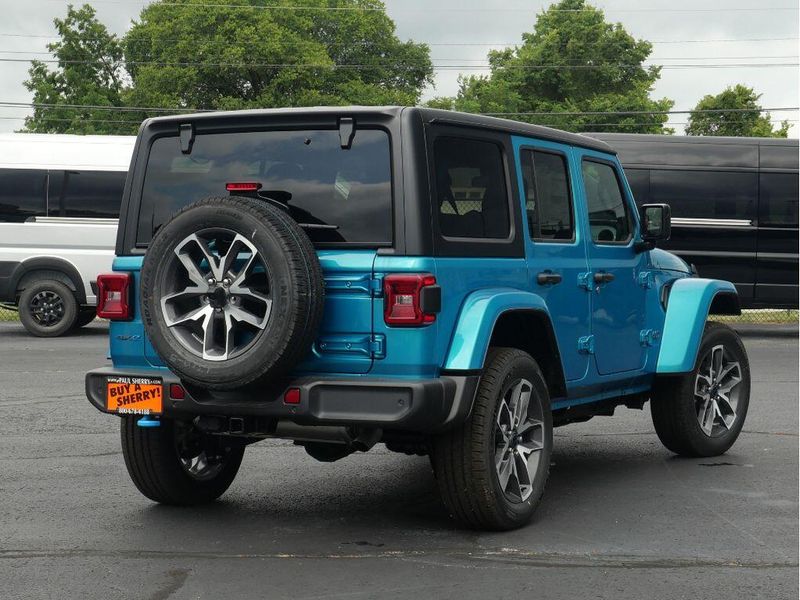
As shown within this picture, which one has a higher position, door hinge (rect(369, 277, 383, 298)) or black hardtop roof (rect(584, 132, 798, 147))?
black hardtop roof (rect(584, 132, 798, 147))

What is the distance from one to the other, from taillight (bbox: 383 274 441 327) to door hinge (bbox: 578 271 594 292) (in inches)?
59.0

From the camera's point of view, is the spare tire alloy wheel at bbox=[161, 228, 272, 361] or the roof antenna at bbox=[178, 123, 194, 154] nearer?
the spare tire alloy wheel at bbox=[161, 228, 272, 361]

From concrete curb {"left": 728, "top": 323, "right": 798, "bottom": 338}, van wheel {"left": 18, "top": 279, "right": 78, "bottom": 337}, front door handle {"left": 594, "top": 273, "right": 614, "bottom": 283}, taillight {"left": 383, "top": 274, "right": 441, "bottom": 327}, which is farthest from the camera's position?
concrete curb {"left": 728, "top": 323, "right": 798, "bottom": 338}

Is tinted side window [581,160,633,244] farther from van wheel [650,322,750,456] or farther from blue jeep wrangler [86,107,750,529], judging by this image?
van wheel [650,322,750,456]

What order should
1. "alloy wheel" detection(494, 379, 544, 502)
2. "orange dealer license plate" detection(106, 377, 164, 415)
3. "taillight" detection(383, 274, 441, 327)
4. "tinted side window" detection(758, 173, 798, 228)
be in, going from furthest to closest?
"tinted side window" detection(758, 173, 798, 228)
"alloy wheel" detection(494, 379, 544, 502)
"orange dealer license plate" detection(106, 377, 164, 415)
"taillight" detection(383, 274, 441, 327)

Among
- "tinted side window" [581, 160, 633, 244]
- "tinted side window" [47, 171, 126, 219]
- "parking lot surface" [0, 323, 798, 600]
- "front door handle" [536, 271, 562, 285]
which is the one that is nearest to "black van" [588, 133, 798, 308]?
"tinted side window" [47, 171, 126, 219]

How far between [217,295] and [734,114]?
57337 millimetres

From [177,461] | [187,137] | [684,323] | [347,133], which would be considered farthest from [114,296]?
[684,323]

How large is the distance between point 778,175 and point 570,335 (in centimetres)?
1297

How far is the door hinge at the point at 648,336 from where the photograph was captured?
7559 mm

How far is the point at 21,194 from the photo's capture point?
18.5 metres

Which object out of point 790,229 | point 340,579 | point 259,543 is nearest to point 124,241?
point 259,543

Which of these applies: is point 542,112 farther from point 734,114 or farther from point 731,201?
point 731,201

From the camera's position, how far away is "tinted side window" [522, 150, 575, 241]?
256 inches
